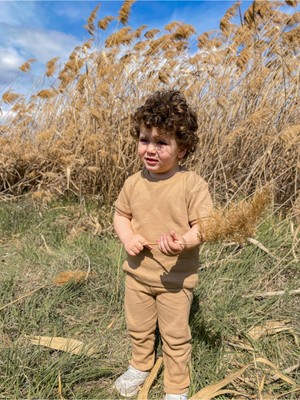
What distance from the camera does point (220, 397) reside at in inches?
59.6

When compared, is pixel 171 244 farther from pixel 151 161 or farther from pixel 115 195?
pixel 115 195

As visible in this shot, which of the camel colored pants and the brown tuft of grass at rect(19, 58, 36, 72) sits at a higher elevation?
the brown tuft of grass at rect(19, 58, 36, 72)

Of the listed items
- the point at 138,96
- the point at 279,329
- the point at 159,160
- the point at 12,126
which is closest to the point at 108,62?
the point at 138,96

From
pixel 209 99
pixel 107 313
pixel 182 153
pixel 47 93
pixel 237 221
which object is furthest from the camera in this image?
pixel 47 93

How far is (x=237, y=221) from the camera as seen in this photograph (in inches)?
41.5

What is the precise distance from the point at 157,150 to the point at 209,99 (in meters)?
1.58

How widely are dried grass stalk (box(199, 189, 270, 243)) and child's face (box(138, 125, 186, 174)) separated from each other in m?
0.40

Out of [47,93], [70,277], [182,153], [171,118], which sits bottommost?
[70,277]

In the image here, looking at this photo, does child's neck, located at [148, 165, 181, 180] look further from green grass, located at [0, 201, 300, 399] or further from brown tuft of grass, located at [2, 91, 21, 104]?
brown tuft of grass, located at [2, 91, 21, 104]

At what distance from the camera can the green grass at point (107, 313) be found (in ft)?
4.92

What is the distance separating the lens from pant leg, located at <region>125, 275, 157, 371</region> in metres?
1.53

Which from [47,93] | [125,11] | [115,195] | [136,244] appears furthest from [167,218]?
[47,93]

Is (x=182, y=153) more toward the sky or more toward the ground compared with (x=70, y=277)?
more toward the sky

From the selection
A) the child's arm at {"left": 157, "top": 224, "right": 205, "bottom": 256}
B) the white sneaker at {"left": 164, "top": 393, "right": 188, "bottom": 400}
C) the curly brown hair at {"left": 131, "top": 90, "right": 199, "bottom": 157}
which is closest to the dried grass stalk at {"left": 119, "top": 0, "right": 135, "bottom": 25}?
the curly brown hair at {"left": 131, "top": 90, "right": 199, "bottom": 157}
